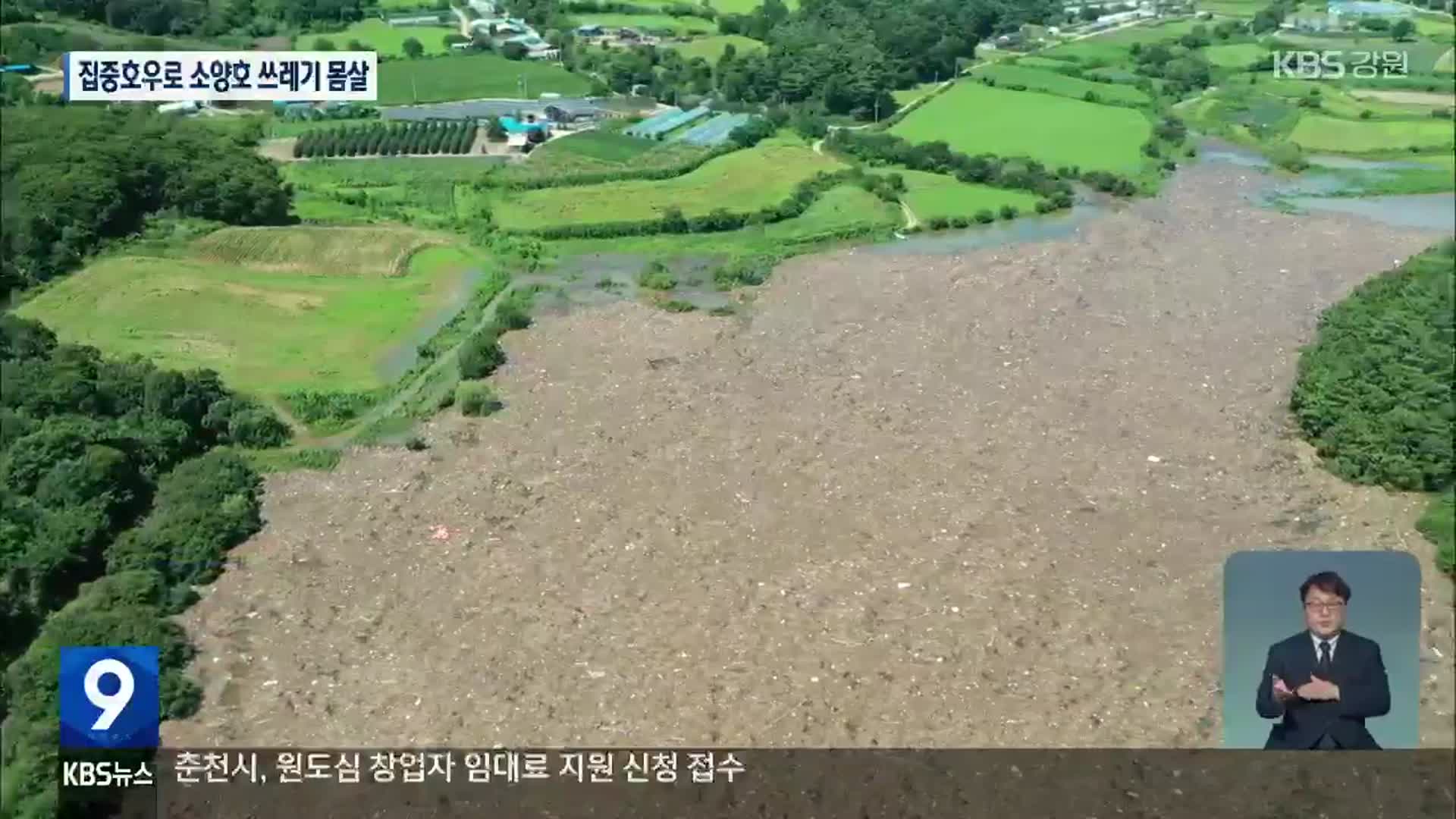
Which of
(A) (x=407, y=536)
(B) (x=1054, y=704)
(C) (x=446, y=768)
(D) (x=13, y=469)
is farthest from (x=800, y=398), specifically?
(D) (x=13, y=469)

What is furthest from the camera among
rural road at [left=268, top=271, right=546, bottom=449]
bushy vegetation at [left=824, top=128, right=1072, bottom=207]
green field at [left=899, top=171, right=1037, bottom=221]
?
green field at [left=899, top=171, right=1037, bottom=221]

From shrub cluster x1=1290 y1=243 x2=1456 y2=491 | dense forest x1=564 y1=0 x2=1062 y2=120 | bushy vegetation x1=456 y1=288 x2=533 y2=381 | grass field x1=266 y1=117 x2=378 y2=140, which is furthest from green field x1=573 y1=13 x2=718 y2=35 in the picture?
shrub cluster x1=1290 y1=243 x2=1456 y2=491

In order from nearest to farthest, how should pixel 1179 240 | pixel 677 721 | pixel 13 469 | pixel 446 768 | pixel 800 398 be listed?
pixel 446 768, pixel 677 721, pixel 13 469, pixel 800 398, pixel 1179 240

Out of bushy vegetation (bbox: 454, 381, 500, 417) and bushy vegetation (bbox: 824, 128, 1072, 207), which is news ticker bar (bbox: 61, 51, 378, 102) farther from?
bushy vegetation (bbox: 824, 128, 1072, 207)

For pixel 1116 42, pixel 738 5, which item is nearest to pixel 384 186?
pixel 738 5

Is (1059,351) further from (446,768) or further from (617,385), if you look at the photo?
(446,768)
